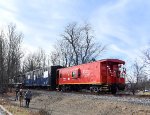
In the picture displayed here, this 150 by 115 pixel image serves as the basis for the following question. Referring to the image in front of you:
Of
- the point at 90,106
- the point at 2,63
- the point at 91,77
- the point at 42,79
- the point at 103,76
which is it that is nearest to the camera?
the point at 90,106

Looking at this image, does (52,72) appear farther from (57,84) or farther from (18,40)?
(18,40)

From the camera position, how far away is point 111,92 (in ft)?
103

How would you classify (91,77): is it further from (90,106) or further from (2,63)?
(2,63)

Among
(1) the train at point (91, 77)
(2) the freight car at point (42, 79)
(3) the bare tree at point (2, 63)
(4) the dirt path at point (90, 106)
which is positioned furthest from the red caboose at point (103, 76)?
(3) the bare tree at point (2, 63)

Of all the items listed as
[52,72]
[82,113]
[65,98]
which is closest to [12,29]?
[52,72]

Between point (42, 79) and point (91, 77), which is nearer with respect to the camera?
point (91, 77)

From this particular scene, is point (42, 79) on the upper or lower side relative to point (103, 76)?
upper

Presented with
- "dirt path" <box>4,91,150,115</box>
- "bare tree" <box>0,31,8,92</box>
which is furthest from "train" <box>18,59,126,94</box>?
"bare tree" <box>0,31,8,92</box>

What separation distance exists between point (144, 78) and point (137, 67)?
3383 millimetres

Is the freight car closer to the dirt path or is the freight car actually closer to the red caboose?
the red caboose

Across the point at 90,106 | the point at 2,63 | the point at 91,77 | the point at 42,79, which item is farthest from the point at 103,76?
the point at 2,63

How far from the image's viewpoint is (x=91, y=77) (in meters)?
33.0

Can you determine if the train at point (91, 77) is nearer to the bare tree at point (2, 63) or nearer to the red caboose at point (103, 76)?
the red caboose at point (103, 76)

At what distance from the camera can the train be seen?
30.9 m
